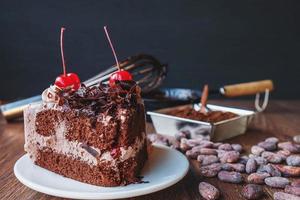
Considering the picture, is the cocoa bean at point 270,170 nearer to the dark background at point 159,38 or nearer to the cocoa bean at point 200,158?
the cocoa bean at point 200,158

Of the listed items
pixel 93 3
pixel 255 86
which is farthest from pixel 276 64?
pixel 93 3

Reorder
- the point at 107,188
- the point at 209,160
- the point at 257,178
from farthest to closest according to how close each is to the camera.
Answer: the point at 209,160
the point at 257,178
the point at 107,188

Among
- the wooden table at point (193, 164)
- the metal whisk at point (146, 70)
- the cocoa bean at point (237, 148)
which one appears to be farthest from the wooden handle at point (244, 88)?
the cocoa bean at point (237, 148)

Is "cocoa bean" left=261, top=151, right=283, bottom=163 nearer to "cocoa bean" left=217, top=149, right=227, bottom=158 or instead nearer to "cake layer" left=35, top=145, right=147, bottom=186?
"cocoa bean" left=217, top=149, right=227, bottom=158

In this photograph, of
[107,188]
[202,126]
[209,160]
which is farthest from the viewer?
[202,126]

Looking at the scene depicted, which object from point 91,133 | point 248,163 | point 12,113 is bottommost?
point 12,113

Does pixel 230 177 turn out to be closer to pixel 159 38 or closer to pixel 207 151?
pixel 207 151

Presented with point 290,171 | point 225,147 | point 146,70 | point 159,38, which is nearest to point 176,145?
point 225,147
